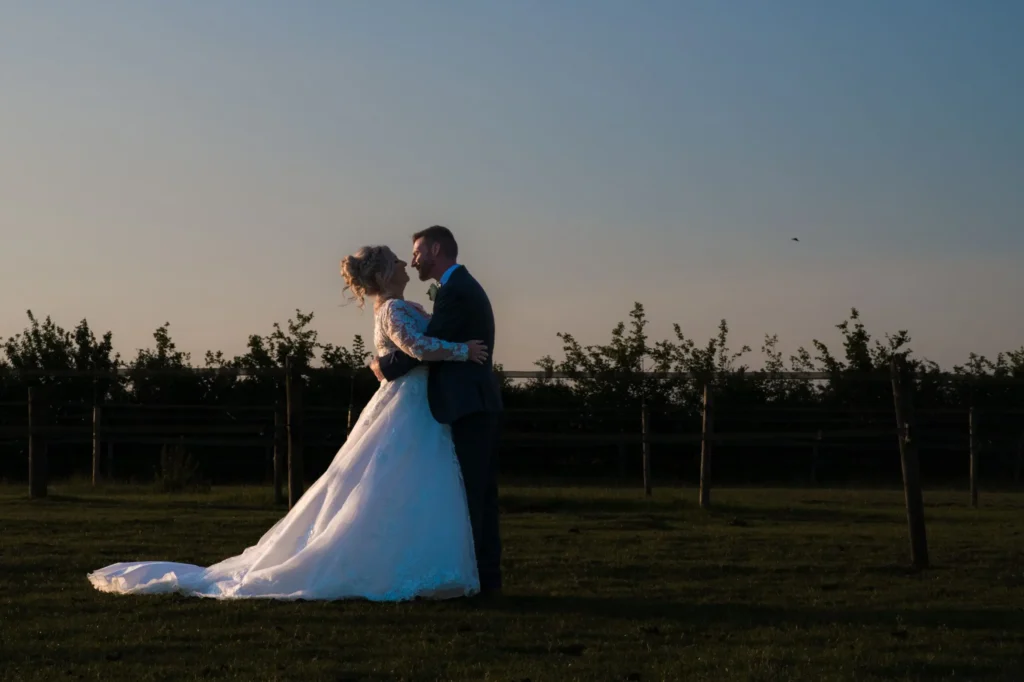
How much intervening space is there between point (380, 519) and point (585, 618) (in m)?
1.26

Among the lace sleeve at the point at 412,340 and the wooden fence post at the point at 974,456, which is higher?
the lace sleeve at the point at 412,340

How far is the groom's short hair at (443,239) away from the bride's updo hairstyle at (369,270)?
0.27 meters

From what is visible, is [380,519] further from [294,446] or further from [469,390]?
[294,446]

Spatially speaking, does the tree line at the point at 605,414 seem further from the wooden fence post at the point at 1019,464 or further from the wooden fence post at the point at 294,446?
the wooden fence post at the point at 294,446

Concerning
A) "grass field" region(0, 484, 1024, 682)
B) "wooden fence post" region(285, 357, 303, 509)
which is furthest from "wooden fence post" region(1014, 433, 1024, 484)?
"wooden fence post" region(285, 357, 303, 509)

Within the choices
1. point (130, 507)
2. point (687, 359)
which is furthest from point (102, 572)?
point (687, 359)

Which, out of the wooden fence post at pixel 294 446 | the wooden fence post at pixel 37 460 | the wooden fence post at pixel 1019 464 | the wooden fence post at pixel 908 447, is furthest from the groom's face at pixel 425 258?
the wooden fence post at pixel 1019 464

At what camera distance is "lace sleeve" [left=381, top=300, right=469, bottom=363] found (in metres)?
7.04

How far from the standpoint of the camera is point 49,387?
2741cm

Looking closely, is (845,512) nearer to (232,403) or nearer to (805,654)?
(805,654)

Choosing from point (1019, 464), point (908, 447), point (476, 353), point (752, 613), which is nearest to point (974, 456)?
point (1019, 464)

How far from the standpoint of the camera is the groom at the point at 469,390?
710 cm

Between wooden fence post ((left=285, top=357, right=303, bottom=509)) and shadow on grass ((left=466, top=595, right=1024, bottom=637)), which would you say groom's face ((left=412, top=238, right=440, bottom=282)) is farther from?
wooden fence post ((left=285, top=357, right=303, bottom=509))

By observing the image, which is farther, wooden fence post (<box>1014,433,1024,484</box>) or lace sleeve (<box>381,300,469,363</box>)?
wooden fence post (<box>1014,433,1024,484</box>)
